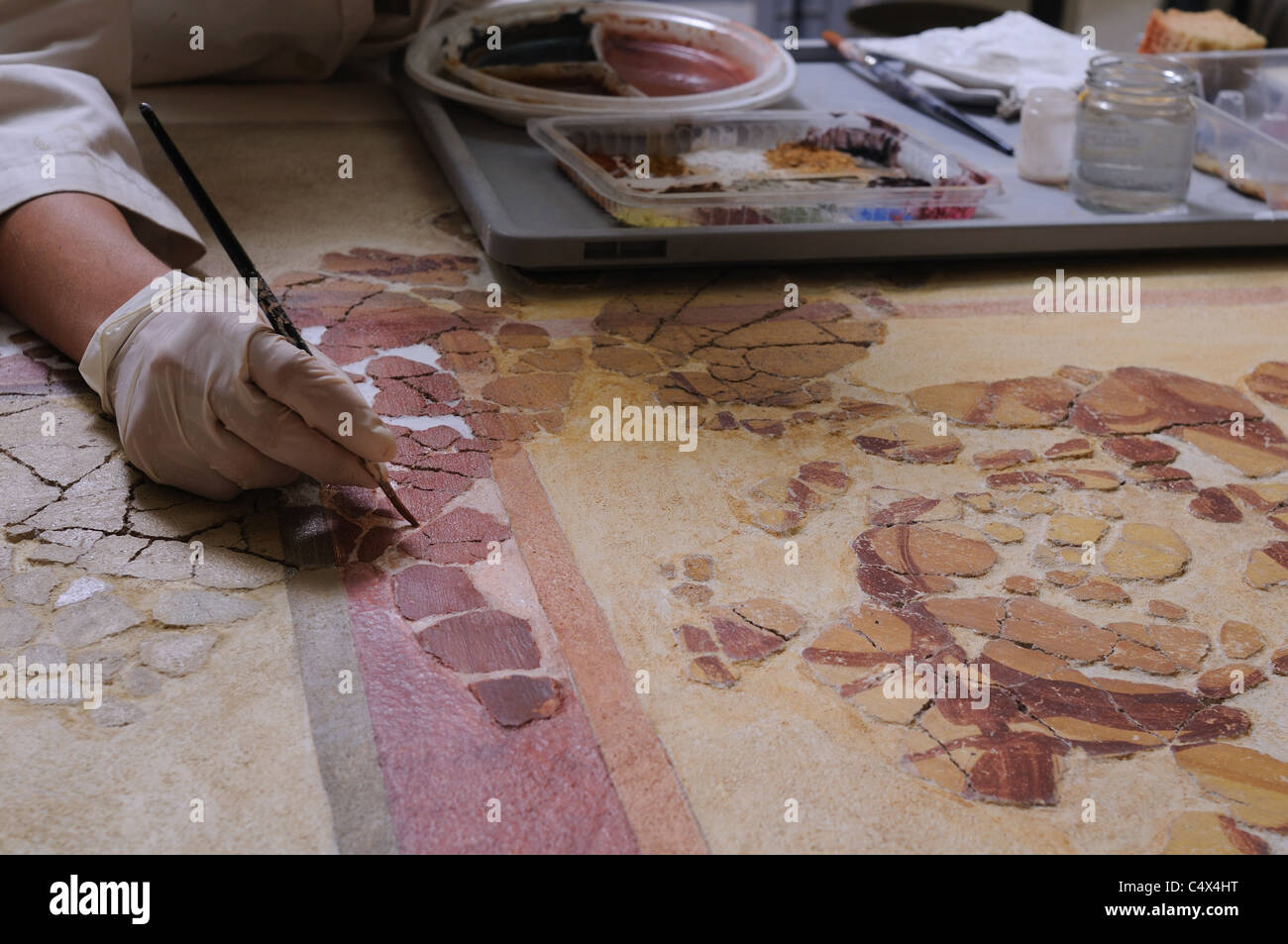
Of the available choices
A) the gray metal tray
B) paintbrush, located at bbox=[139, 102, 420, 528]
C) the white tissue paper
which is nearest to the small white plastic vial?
the gray metal tray

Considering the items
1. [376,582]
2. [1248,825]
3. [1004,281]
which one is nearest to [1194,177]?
[1004,281]

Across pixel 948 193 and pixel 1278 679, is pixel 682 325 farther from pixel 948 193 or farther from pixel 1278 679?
pixel 1278 679

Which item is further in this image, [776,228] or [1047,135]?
[1047,135]

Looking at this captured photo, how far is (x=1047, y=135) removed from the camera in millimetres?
1921

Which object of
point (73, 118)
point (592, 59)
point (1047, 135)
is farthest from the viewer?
point (592, 59)

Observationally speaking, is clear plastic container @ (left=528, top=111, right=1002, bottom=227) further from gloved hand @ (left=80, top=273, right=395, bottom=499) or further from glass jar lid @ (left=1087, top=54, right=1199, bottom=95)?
gloved hand @ (left=80, top=273, right=395, bottom=499)

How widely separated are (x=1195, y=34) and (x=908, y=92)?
0.58 metres

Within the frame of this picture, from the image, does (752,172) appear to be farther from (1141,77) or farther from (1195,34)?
(1195,34)

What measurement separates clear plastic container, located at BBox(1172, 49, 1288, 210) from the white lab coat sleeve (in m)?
1.57

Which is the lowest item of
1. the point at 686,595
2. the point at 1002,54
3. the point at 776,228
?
the point at 686,595

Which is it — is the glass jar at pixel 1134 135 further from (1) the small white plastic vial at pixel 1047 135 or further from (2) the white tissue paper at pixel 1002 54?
Result: (2) the white tissue paper at pixel 1002 54

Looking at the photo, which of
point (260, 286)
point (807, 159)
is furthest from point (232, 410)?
point (807, 159)

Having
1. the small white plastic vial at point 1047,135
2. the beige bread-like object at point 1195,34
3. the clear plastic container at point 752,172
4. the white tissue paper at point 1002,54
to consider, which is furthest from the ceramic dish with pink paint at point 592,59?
the beige bread-like object at point 1195,34

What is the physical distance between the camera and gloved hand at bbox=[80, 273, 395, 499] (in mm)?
1066
